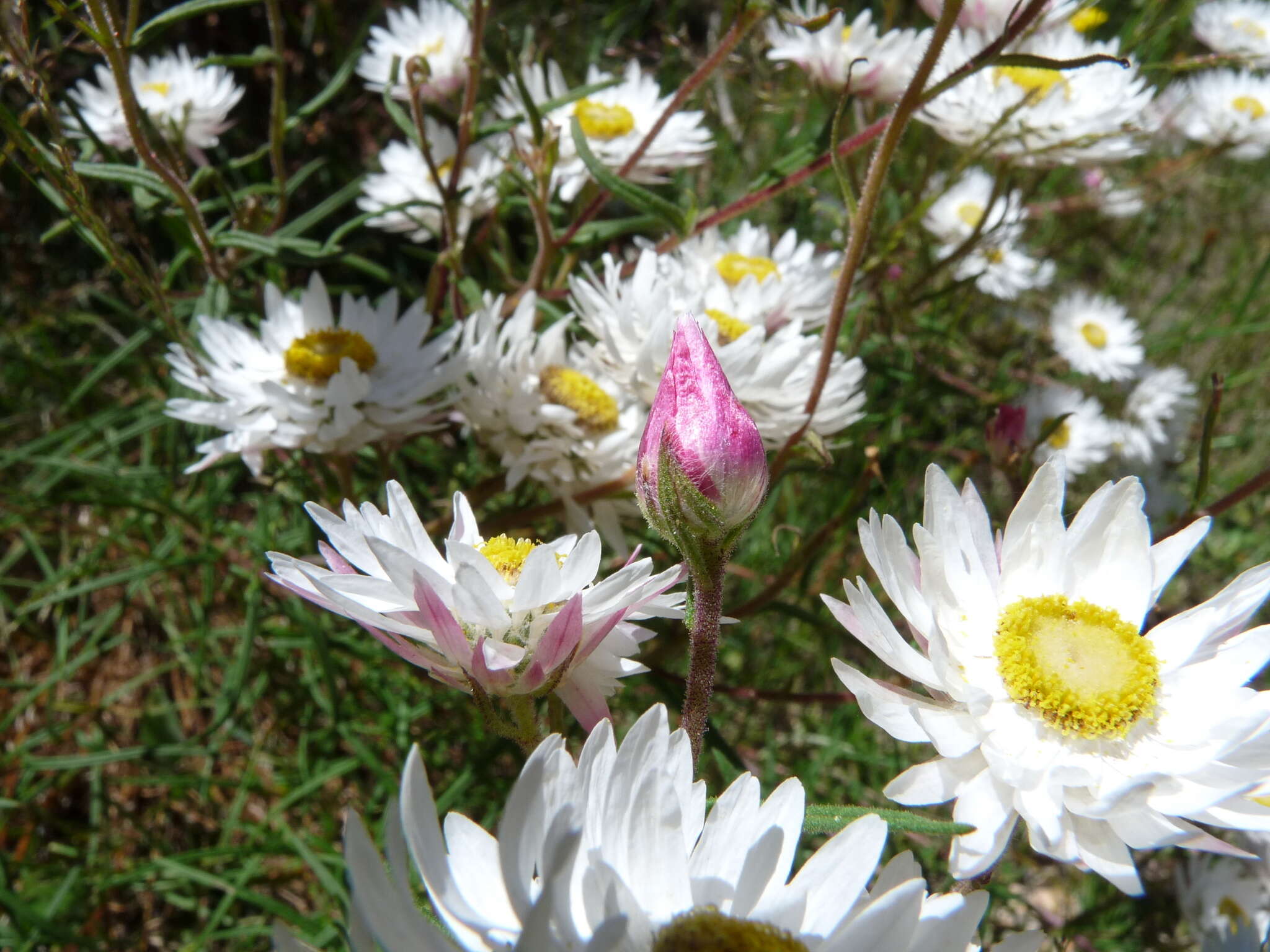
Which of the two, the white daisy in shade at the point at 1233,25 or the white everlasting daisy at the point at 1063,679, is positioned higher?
the white daisy in shade at the point at 1233,25

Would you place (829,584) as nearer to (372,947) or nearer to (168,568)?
(168,568)

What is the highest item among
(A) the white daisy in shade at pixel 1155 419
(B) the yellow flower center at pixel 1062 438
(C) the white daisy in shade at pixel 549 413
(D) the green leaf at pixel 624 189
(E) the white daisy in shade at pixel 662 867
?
(A) the white daisy in shade at pixel 1155 419

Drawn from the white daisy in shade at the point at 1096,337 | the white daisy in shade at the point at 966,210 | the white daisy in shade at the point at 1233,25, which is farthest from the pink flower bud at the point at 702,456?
the white daisy in shade at the point at 1233,25

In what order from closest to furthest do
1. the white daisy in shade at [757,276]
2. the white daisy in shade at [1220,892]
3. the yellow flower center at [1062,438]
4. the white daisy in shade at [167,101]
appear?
the white daisy in shade at [757,276] < the white daisy in shade at [1220,892] < the white daisy in shade at [167,101] < the yellow flower center at [1062,438]

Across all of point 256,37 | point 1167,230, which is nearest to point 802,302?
point 256,37

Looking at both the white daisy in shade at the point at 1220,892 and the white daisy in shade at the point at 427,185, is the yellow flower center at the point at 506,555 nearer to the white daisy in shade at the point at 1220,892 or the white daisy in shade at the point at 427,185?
the white daisy in shade at the point at 427,185

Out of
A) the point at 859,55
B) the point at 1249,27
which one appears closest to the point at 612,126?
the point at 859,55

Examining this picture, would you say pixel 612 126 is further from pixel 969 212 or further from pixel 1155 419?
pixel 1155 419

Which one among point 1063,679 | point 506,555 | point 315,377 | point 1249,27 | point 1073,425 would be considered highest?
point 1249,27
